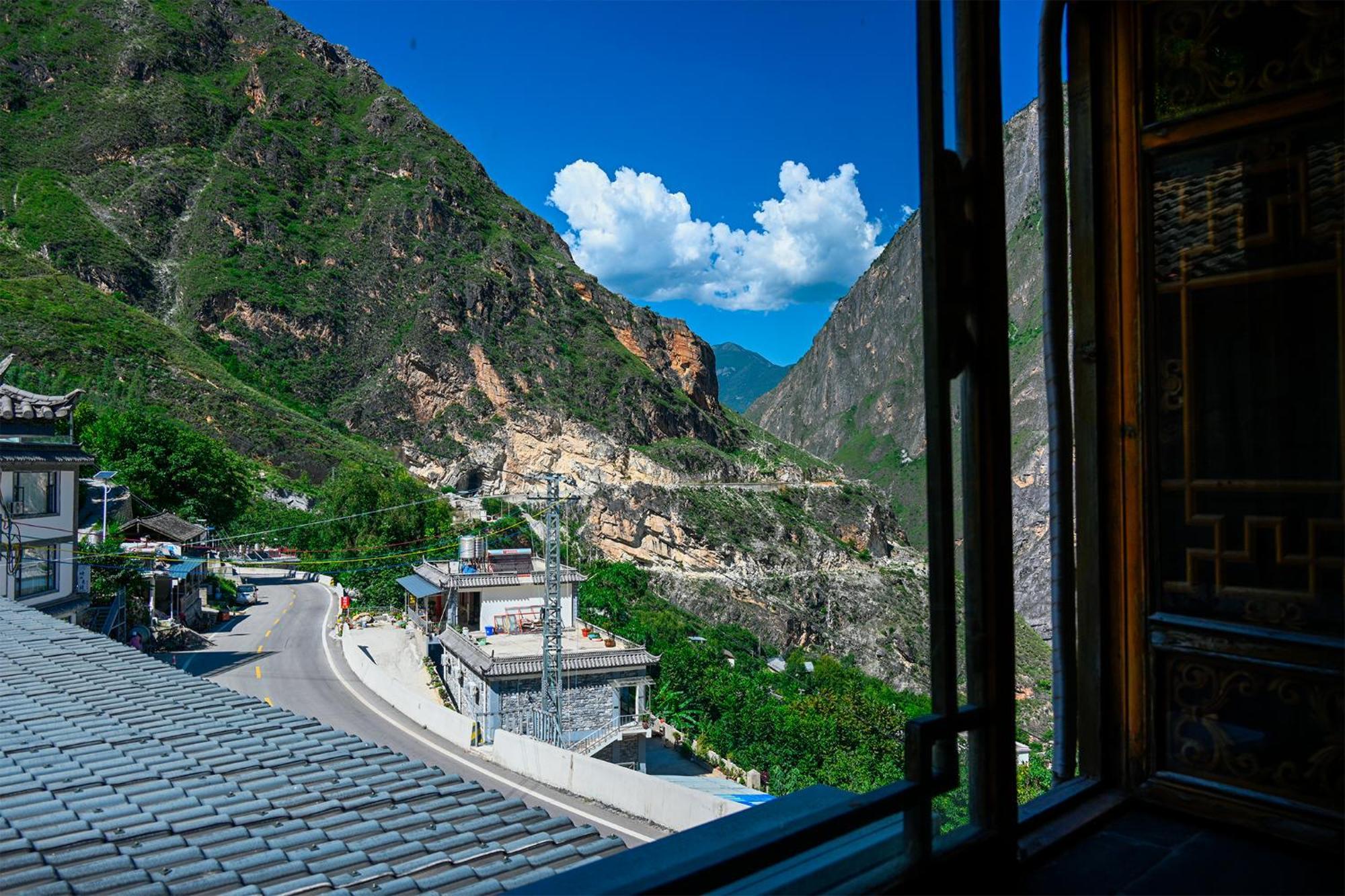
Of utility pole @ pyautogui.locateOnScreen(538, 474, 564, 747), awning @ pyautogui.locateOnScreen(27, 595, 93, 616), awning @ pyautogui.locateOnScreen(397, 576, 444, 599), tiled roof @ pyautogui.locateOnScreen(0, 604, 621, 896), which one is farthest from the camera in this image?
awning @ pyautogui.locateOnScreen(397, 576, 444, 599)

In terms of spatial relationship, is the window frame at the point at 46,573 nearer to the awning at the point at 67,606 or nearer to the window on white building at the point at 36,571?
the window on white building at the point at 36,571

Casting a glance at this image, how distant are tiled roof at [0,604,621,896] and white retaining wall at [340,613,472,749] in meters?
8.55

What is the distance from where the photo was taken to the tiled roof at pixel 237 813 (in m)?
2.07

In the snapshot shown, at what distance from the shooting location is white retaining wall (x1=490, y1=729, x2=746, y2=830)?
27.5 ft

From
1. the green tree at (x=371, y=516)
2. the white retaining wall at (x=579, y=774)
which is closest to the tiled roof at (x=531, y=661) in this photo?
the white retaining wall at (x=579, y=774)

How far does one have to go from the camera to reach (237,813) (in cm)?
248

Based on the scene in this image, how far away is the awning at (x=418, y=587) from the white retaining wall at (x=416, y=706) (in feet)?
12.1

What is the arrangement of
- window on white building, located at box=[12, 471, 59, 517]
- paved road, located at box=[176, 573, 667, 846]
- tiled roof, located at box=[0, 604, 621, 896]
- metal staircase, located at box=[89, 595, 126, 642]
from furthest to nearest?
1. metal staircase, located at box=[89, 595, 126, 642]
2. window on white building, located at box=[12, 471, 59, 517]
3. paved road, located at box=[176, 573, 667, 846]
4. tiled roof, located at box=[0, 604, 621, 896]

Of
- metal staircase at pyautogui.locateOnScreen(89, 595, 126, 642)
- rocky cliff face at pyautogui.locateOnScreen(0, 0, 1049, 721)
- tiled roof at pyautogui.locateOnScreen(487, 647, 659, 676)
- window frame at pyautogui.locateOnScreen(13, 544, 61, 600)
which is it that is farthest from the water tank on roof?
rocky cliff face at pyautogui.locateOnScreen(0, 0, 1049, 721)

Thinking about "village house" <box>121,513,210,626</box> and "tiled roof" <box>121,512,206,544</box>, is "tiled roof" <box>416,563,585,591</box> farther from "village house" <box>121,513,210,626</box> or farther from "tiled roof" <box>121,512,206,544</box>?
"tiled roof" <box>121,512,206,544</box>

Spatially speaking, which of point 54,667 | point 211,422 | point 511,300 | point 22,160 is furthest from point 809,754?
point 22,160

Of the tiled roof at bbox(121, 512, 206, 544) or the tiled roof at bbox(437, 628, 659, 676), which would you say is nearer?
the tiled roof at bbox(437, 628, 659, 676)

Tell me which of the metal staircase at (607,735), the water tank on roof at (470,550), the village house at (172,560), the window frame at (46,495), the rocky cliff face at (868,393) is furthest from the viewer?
the rocky cliff face at (868,393)

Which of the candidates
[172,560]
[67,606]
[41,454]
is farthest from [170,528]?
[41,454]
